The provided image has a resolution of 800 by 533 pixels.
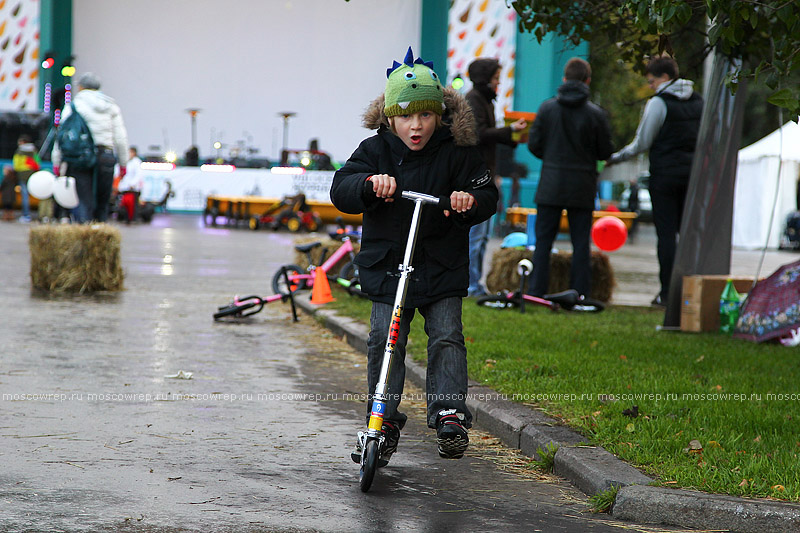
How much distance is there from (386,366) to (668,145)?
6459mm

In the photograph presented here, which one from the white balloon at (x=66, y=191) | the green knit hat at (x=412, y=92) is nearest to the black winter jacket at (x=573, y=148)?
the green knit hat at (x=412, y=92)

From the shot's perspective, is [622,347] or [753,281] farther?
[753,281]

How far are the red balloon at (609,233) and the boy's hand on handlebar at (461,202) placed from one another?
765cm

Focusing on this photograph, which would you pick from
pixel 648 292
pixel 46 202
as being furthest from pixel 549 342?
pixel 46 202

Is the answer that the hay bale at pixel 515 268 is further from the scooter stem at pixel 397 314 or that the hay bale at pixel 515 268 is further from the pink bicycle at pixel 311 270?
the scooter stem at pixel 397 314

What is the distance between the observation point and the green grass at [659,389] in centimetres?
425

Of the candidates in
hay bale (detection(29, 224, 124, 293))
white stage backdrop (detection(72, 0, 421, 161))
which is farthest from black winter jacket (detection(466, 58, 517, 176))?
white stage backdrop (detection(72, 0, 421, 161))

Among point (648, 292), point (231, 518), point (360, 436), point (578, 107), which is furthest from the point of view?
point (648, 292)

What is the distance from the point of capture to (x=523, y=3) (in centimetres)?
668

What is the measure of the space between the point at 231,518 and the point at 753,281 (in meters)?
6.14

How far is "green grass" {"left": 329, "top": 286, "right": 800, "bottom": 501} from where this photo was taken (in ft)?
14.0

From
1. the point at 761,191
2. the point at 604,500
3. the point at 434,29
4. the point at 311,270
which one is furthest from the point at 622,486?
the point at 434,29

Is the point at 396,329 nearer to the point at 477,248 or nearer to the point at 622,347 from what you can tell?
the point at 622,347

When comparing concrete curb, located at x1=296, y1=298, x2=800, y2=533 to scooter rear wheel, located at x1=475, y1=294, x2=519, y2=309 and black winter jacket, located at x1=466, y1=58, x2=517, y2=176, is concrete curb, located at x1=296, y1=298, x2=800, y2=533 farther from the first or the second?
black winter jacket, located at x1=466, y1=58, x2=517, y2=176
